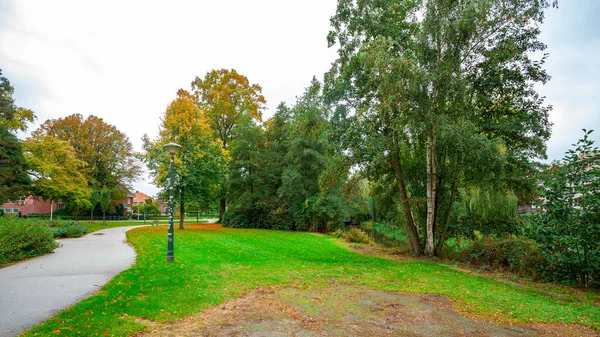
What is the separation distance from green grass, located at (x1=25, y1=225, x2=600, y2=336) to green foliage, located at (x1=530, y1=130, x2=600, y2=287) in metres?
1.24

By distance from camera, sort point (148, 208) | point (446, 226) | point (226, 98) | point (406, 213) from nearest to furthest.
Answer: point (446, 226)
point (406, 213)
point (226, 98)
point (148, 208)

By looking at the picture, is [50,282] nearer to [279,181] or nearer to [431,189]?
[431,189]

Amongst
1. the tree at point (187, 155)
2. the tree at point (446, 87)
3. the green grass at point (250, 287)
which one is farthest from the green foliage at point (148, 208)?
the tree at point (446, 87)

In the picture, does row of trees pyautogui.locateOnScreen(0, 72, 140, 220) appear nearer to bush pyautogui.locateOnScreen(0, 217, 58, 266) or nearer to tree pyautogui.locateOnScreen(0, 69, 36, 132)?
tree pyautogui.locateOnScreen(0, 69, 36, 132)

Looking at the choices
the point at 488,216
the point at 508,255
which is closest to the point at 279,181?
the point at 488,216

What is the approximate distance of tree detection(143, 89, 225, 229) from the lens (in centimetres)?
2239

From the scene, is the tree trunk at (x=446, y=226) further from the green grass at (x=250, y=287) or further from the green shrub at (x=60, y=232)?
the green shrub at (x=60, y=232)

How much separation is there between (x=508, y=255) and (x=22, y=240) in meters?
17.3

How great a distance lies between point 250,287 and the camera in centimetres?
752

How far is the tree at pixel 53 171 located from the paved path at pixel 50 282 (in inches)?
508

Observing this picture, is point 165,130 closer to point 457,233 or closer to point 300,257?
point 300,257

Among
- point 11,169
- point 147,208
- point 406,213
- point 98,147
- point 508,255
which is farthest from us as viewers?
point 147,208

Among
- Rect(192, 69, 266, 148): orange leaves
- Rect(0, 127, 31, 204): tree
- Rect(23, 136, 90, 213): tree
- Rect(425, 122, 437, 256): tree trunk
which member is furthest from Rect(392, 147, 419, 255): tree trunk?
Rect(0, 127, 31, 204): tree

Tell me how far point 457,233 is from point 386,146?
5226 millimetres
